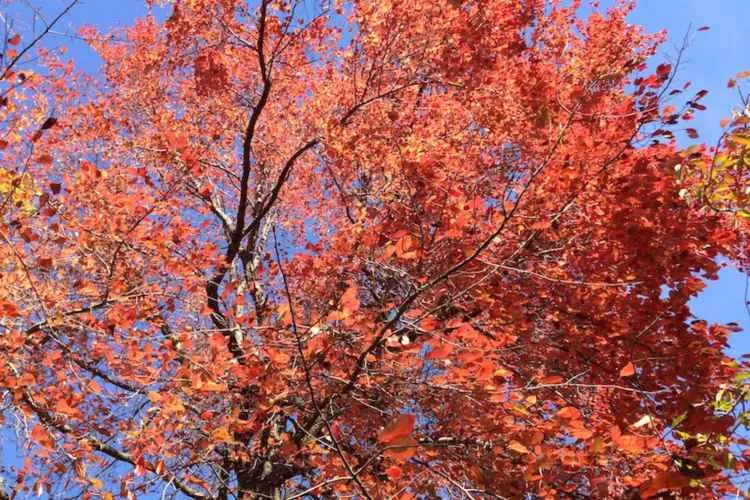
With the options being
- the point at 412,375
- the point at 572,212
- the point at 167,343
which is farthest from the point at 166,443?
the point at 572,212

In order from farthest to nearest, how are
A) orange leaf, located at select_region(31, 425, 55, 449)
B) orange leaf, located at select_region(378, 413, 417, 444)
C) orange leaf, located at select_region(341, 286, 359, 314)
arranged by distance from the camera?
orange leaf, located at select_region(31, 425, 55, 449) < orange leaf, located at select_region(341, 286, 359, 314) < orange leaf, located at select_region(378, 413, 417, 444)

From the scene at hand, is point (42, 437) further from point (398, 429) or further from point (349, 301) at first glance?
point (398, 429)

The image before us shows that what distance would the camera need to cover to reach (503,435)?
5.43 meters

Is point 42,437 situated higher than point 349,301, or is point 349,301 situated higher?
point 349,301

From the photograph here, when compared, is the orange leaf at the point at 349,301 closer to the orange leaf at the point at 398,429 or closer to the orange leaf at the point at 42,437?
the orange leaf at the point at 398,429

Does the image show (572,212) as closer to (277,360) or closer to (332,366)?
(332,366)

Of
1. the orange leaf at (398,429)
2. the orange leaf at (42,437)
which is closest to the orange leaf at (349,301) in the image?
the orange leaf at (398,429)

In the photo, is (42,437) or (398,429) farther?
(42,437)

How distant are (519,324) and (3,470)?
21.9 feet

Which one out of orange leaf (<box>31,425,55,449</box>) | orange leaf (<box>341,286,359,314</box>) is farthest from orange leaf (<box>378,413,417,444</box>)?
orange leaf (<box>31,425,55,449</box>)

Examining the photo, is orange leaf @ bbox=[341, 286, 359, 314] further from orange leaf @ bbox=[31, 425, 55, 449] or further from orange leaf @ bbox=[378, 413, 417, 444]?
orange leaf @ bbox=[31, 425, 55, 449]

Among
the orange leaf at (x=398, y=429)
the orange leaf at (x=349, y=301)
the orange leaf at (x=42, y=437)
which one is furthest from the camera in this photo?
the orange leaf at (x=42, y=437)

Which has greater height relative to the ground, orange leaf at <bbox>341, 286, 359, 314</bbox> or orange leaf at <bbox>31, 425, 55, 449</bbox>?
orange leaf at <bbox>341, 286, 359, 314</bbox>

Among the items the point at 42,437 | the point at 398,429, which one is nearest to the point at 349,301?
the point at 398,429
